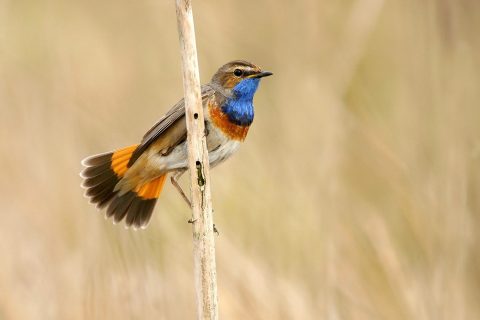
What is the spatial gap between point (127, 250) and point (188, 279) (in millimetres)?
922

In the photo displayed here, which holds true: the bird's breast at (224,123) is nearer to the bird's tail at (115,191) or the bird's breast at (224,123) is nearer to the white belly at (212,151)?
the white belly at (212,151)

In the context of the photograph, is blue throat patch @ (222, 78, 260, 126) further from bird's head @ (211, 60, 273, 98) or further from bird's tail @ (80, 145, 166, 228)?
bird's tail @ (80, 145, 166, 228)

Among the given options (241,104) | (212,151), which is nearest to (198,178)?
A: (212,151)

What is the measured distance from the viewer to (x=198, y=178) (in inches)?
160

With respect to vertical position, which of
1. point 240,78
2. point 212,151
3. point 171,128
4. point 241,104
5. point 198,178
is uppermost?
point 240,78

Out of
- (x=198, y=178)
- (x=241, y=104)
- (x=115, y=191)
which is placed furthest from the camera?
(x=115, y=191)

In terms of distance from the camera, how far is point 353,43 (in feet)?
18.2

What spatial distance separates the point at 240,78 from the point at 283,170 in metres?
0.92

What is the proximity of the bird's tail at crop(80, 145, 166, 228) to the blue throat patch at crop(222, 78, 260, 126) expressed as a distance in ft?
2.28

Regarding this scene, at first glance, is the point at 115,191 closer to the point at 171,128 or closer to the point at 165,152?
the point at 165,152

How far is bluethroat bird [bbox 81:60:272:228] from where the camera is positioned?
201 inches

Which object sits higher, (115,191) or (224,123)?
(224,123)

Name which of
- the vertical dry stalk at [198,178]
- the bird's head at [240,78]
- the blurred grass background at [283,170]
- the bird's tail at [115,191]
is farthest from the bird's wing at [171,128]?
the vertical dry stalk at [198,178]

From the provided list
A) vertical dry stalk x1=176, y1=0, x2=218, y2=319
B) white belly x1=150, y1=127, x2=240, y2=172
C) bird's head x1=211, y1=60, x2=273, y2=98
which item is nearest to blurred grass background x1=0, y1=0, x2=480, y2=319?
white belly x1=150, y1=127, x2=240, y2=172
